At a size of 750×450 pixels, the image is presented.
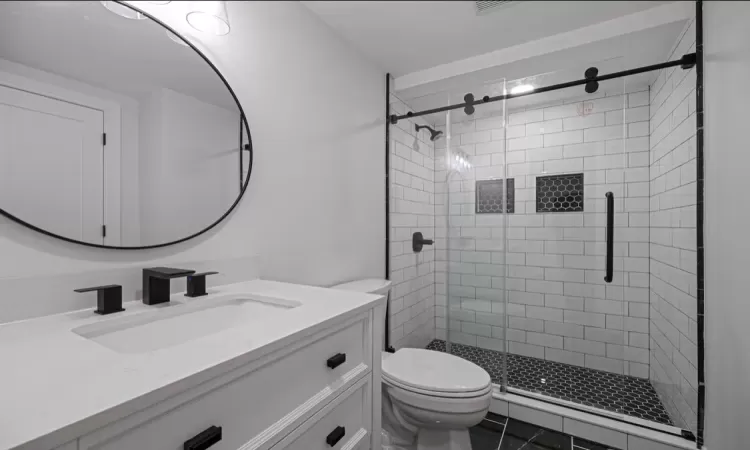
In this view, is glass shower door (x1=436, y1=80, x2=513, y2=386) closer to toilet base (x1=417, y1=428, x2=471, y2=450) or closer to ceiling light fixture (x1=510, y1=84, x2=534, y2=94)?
ceiling light fixture (x1=510, y1=84, x2=534, y2=94)

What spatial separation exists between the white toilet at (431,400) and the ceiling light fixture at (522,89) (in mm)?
1329

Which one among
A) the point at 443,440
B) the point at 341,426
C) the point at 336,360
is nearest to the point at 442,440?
the point at 443,440

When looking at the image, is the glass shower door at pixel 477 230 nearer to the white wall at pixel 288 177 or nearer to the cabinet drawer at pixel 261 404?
the white wall at pixel 288 177

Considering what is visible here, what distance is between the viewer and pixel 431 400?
120 centimetres

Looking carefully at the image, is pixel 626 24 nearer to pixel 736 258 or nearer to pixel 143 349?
pixel 736 258

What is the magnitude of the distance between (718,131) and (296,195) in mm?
1344

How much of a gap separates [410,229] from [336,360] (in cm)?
153

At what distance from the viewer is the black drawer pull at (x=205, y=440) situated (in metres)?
0.46

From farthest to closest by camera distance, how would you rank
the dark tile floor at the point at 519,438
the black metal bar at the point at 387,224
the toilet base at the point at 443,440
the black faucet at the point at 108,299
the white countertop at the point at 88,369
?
1. the black metal bar at the point at 387,224
2. the dark tile floor at the point at 519,438
3. the toilet base at the point at 443,440
4. the black faucet at the point at 108,299
5. the white countertop at the point at 88,369

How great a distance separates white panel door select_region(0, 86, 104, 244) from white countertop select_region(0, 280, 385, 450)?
0.22 meters

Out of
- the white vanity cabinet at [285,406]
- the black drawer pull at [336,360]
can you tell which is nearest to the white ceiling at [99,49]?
the white vanity cabinet at [285,406]

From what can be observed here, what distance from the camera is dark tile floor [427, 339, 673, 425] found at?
5.16 ft

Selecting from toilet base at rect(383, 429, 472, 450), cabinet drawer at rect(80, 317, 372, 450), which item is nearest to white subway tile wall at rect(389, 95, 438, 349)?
toilet base at rect(383, 429, 472, 450)

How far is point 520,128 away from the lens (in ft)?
6.27
